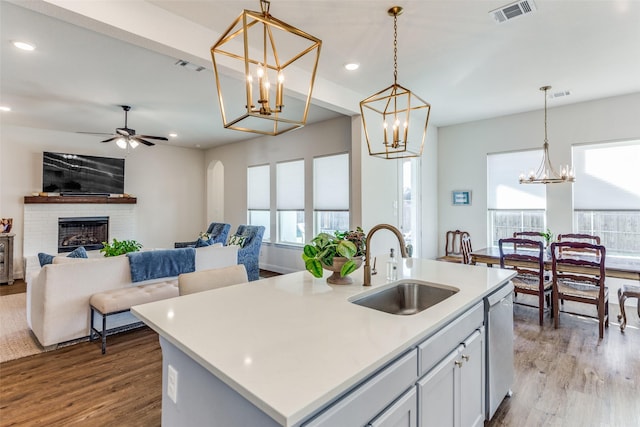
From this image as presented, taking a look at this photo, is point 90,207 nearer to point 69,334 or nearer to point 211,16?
point 69,334

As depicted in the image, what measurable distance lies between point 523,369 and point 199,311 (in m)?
2.71

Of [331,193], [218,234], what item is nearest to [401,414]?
[331,193]

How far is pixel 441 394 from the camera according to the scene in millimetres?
1428

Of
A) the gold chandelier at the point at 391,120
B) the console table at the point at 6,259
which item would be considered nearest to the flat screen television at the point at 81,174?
the console table at the point at 6,259

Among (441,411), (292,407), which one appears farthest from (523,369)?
(292,407)

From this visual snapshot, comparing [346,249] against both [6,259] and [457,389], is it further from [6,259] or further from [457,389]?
[6,259]

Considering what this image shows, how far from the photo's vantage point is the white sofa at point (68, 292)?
9.91ft

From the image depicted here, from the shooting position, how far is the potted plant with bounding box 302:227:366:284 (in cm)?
182

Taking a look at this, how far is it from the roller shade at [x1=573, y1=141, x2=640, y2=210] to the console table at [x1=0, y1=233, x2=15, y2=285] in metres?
9.32

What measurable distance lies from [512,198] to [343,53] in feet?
12.8

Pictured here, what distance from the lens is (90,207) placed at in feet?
22.2

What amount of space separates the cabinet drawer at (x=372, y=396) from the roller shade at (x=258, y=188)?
593cm

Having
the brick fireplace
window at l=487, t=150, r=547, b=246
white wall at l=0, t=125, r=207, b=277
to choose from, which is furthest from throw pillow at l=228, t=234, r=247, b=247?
window at l=487, t=150, r=547, b=246

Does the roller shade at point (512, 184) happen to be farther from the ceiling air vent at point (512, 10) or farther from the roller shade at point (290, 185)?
the roller shade at point (290, 185)
